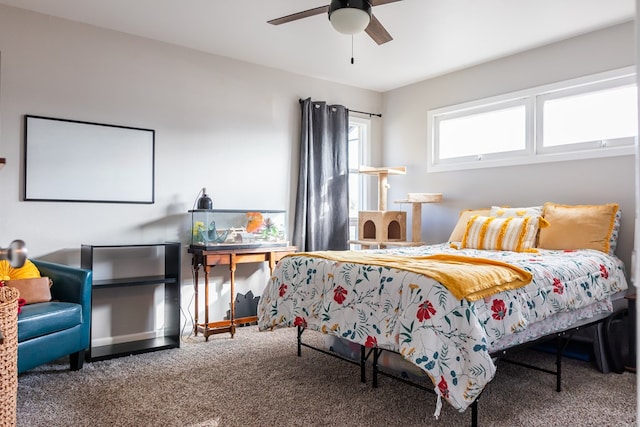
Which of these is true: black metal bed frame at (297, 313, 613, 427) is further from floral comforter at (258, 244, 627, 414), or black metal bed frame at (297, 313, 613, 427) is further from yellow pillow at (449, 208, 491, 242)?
yellow pillow at (449, 208, 491, 242)

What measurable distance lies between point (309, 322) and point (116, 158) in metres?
2.06

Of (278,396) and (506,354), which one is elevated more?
(506,354)

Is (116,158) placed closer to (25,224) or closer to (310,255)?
(25,224)

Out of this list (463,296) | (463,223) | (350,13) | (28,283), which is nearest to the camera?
(463,296)

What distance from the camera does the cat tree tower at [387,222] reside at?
461cm

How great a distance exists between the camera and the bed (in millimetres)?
2016

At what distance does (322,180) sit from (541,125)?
6.86 ft

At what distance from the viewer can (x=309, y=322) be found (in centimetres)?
284

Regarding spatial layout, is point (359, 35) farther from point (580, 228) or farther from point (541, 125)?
point (580, 228)

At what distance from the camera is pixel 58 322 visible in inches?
108

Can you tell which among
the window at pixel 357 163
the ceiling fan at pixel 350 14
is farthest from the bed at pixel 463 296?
the window at pixel 357 163

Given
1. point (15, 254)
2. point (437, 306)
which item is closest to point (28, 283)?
point (15, 254)

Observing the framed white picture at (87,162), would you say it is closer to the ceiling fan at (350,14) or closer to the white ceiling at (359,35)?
the white ceiling at (359,35)

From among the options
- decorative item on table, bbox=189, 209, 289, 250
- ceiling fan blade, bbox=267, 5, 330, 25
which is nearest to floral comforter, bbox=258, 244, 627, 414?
decorative item on table, bbox=189, 209, 289, 250
